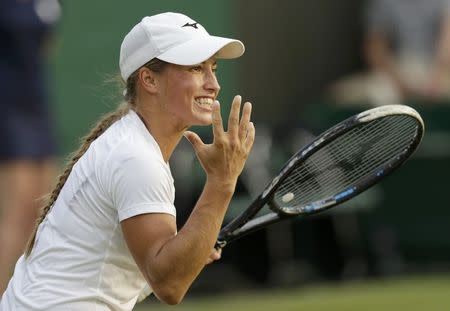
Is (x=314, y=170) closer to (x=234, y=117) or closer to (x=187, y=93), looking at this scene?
(x=187, y=93)

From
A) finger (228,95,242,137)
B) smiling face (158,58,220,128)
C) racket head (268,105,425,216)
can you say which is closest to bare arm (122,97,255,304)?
finger (228,95,242,137)

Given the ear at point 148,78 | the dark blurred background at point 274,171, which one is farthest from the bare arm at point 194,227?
the dark blurred background at point 274,171

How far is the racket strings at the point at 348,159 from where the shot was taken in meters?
5.04

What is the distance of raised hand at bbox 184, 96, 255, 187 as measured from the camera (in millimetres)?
4293

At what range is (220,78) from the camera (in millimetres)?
10297

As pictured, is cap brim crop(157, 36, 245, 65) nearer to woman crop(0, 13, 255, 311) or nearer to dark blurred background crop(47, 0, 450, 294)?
woman crop(0, 13, 255, 311)

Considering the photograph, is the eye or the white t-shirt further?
the eye

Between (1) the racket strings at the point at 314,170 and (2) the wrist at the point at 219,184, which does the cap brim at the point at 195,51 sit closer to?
(2) the wrist at the point at 219,184

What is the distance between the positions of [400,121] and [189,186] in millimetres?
4527

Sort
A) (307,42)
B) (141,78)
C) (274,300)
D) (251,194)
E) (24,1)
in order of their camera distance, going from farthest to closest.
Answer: (307,42), (251,194), (274,300), (24,1), (141,78)

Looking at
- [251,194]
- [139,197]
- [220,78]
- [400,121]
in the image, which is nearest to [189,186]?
[251,194]

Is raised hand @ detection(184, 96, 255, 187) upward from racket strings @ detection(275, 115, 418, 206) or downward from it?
upward

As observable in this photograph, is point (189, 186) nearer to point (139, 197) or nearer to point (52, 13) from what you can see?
point (52, 13)

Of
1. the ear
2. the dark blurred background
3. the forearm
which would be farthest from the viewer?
the dark blurred background
